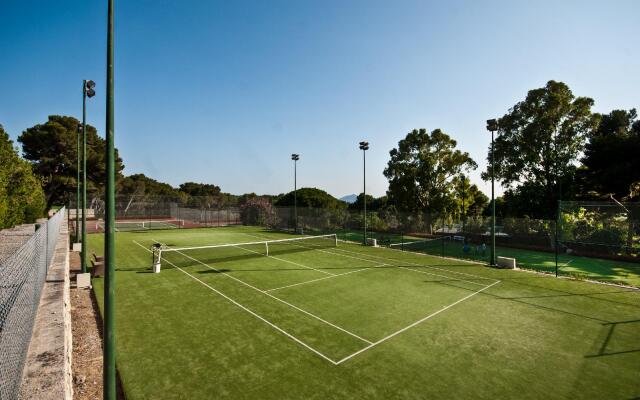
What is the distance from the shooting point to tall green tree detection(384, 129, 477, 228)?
3694 cm

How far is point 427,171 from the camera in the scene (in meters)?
37.1

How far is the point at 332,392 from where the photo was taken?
6441 millimetres

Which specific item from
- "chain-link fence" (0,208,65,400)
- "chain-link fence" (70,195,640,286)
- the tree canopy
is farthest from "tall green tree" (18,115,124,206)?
"chain-link fence" (0,208,65,400)

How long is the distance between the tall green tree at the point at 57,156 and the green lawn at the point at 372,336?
157ft

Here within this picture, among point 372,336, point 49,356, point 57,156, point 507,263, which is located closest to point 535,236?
point 507,263

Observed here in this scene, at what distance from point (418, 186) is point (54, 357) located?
36635mm

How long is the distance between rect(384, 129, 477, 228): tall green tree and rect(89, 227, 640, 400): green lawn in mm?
21479

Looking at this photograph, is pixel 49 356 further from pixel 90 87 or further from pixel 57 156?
pixel 57 156

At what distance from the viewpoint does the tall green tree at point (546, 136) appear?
30734mm

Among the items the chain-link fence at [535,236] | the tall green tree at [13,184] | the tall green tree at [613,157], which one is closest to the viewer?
the chain-link fence at [535,236]

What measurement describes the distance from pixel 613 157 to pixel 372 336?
101 ft

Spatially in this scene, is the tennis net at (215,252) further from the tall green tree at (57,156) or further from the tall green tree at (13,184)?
the tall green tree at (57,156)

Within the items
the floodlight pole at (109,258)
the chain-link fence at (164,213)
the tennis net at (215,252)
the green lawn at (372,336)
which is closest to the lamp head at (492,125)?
the green lawn at (372,336)

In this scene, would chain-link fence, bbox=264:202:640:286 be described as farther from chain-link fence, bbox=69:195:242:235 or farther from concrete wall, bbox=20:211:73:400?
concrete wall, bbox=20:211:73:400
